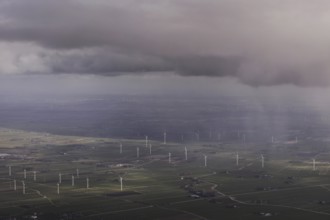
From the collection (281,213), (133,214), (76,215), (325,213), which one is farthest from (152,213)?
(325,213)

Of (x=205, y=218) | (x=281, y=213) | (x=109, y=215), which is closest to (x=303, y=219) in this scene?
(x=281, y=213)

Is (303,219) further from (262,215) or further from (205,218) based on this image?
(205,218)

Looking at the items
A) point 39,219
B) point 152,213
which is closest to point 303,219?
point 152,213

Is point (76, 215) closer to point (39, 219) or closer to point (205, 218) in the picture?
point (39, 219)

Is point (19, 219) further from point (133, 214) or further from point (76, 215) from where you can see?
point (133, 214)

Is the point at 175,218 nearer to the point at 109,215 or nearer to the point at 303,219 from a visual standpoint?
the point at 109,215

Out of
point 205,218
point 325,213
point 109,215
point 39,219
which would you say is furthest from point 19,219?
point 325,213
